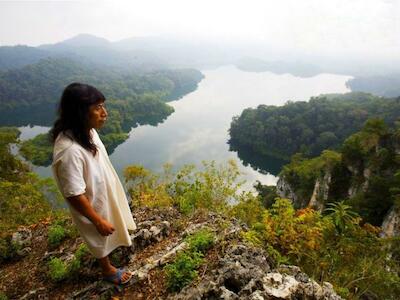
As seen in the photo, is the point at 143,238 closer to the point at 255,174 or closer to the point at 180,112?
the point at 255,174

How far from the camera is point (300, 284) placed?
2.79m

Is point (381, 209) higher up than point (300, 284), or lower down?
lower down

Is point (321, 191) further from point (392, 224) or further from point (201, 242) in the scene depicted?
point (201, 242)

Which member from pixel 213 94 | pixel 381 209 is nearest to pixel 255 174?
pixel 381 209

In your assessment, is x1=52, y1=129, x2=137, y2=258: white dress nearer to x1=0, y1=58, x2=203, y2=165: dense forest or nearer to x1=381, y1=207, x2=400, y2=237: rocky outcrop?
x1=381, y1=207, x2=400, y2=237: rocky outcrop

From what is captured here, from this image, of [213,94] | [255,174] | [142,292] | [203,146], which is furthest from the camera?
[213,94]

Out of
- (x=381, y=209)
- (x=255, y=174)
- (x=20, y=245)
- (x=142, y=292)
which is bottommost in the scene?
(x=255, y=174)

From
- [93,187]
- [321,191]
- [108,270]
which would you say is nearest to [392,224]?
[321,191]

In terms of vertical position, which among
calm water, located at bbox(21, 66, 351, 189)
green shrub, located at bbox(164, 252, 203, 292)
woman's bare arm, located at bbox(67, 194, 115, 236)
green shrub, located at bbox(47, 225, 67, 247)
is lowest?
calm water, located at bbox(21, 66, 351, 189)

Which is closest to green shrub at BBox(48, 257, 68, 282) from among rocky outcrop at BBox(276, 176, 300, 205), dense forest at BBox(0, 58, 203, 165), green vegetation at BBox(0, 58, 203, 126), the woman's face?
the woman's face

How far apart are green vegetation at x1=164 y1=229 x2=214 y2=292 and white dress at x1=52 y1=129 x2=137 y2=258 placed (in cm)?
53

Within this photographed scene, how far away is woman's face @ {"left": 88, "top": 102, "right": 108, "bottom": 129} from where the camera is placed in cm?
249

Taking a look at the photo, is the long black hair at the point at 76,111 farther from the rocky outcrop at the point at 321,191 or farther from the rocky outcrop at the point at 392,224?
the rocky outcrop at the point at 321,191

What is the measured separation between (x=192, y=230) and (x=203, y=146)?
47650mm
